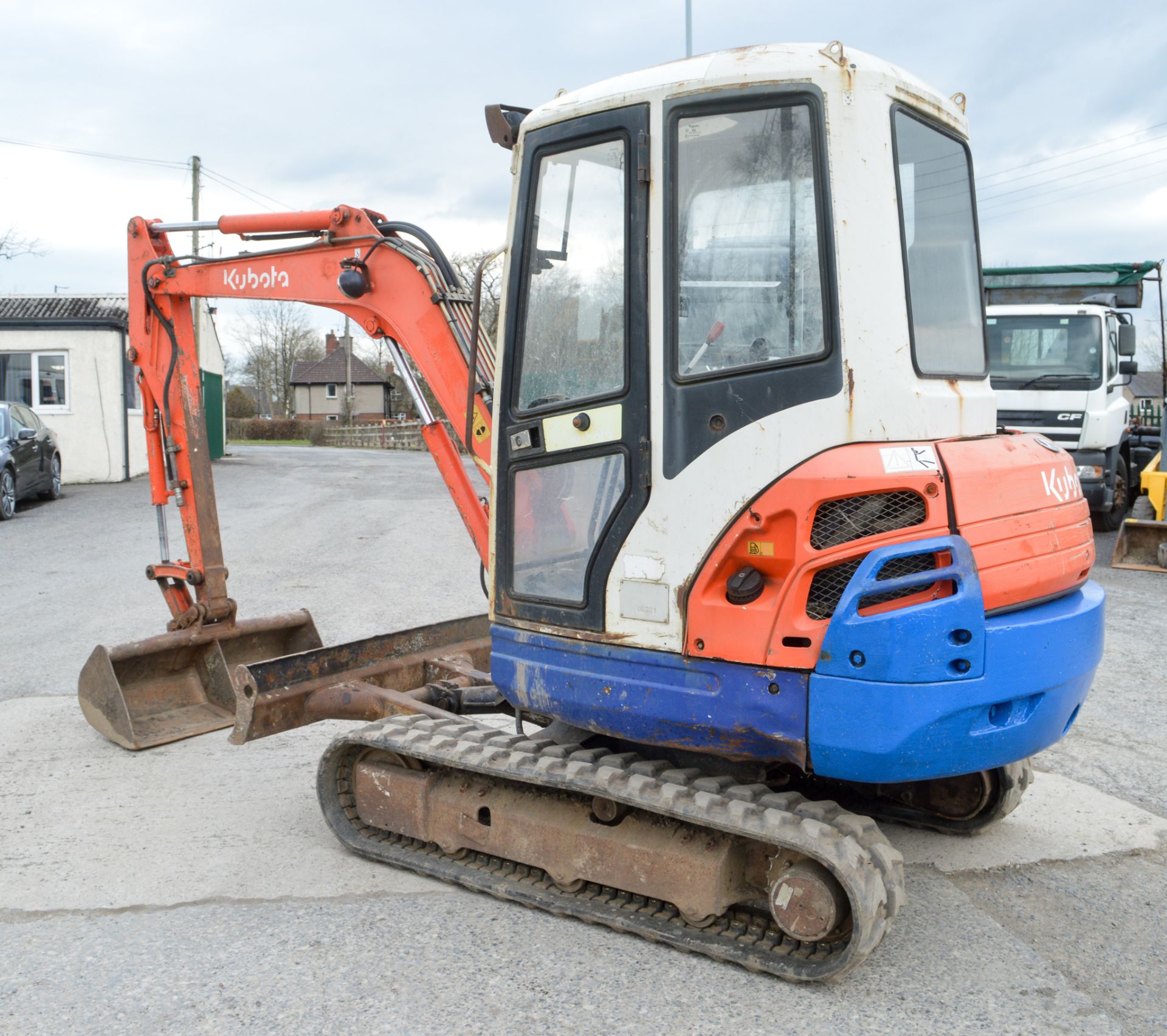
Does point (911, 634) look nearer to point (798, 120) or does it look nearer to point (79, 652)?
point (798, 120)

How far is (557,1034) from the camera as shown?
3.07 metres

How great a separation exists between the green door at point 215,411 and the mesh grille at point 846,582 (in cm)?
2536

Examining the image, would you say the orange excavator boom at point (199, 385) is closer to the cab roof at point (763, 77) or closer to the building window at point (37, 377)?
the cab roof at point (763, 77)

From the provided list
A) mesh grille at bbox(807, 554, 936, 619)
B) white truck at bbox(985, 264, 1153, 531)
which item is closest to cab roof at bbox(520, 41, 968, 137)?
mesh grille at bbox(807, 554, 936, 619)

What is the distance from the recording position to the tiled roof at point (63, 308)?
21.4m

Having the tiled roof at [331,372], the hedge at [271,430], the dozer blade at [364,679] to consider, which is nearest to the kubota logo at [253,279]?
the dozer blade at [364,679]

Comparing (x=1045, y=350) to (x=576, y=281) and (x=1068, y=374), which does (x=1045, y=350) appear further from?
(x=576, y=281)

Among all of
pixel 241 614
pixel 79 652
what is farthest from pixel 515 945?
pixel 241 614

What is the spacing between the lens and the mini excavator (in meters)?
3.18

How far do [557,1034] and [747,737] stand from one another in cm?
101

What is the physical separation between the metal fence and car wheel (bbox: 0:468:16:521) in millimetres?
22340

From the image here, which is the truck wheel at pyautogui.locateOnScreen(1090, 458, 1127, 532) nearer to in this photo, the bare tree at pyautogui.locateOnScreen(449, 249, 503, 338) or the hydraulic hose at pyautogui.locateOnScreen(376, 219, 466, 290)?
the bare tree at pyautogui.locateOnScreen(449, 249, 503, 338)

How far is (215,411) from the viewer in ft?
91.9

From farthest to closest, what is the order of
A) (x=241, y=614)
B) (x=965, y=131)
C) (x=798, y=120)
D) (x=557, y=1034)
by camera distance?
(x=241, y=614)
(x=965, y=131)
(x=798, y=120)
(x=557, y=1034)
